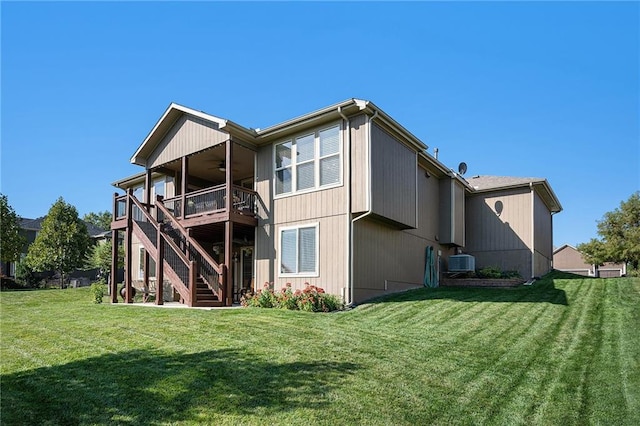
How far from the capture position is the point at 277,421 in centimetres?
437

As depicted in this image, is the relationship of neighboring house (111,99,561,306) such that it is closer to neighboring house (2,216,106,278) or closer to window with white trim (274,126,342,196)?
window with white trim (274,126,342,196)

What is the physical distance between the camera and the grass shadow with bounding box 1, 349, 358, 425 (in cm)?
458

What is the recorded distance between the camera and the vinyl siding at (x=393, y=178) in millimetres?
11961

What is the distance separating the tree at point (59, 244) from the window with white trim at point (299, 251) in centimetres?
2368

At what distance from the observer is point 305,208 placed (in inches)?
502

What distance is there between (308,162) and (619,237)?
77.9ft

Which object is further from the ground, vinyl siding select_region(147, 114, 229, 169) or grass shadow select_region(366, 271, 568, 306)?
vinyl siding select_region(147, 114, 229, 169)

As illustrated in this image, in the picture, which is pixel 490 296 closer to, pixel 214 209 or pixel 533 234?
pixel 533 234

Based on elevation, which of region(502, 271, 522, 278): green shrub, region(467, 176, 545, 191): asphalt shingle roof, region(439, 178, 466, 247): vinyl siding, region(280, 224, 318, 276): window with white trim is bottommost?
region(502, 271, 522, 278): green shrub

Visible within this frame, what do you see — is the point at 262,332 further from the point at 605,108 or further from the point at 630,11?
the point at 605,108

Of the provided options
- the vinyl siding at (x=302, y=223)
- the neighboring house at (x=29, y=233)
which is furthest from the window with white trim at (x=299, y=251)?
the neighboring house at (x=29, y=233)

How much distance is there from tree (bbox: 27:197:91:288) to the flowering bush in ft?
78.7

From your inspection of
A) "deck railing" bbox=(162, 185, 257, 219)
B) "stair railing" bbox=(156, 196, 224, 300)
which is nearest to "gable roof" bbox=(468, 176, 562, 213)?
"deck railing" bbox=(162, 185, 257, 219)

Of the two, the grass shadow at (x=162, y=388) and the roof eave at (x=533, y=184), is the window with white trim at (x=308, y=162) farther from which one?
the roof eave at (x=533, y=184)
